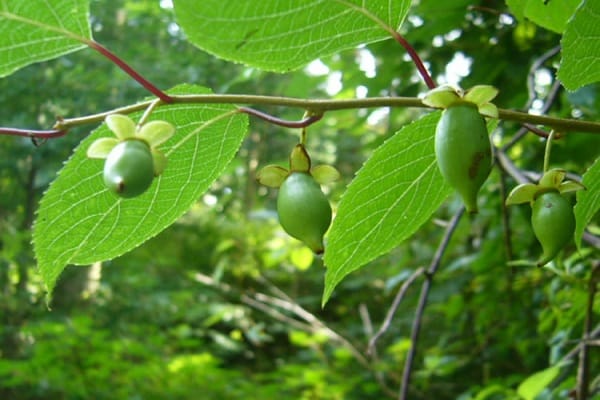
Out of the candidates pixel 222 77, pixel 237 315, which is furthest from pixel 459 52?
pixel 237 315

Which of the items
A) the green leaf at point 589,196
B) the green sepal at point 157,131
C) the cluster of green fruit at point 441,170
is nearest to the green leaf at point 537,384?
the green leaf at point 589,196

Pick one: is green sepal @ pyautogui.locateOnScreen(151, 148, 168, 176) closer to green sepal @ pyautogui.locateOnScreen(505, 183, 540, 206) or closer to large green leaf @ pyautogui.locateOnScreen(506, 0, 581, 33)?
Answer: green sepal @ pyautogui.locateOnScreen(505, 183, 540, 206)

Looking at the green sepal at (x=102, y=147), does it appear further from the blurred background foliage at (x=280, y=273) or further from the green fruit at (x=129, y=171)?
the blurred background foliage at (x=280, y=273)

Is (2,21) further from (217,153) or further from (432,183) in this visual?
(432,183)

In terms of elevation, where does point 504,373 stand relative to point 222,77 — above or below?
below

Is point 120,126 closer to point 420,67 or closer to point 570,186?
point 420,67

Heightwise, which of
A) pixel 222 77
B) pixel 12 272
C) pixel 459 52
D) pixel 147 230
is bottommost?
pixel 12 272

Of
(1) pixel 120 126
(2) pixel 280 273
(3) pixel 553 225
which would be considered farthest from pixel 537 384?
(2) pixel 280 273
